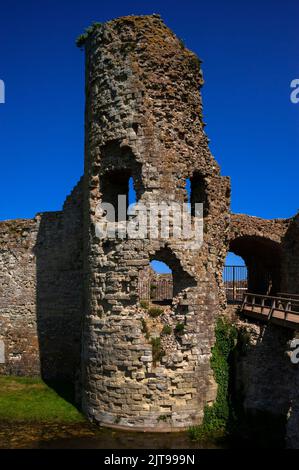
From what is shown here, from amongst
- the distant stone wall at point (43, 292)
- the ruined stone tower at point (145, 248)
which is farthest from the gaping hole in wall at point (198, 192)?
the distant stone wall at point (43, 292)

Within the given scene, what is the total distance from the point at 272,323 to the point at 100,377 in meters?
4.86

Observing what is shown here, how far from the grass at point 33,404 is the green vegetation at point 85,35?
11.0 metres

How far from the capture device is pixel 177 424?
38.8 feet

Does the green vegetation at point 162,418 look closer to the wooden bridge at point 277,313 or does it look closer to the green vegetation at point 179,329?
the green vegetation at point 179,329

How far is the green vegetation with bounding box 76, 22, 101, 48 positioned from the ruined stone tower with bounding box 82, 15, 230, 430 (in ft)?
0.48

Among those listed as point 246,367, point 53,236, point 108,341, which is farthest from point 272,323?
point 53,236

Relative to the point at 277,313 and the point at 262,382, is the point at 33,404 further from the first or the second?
the point at 277,313

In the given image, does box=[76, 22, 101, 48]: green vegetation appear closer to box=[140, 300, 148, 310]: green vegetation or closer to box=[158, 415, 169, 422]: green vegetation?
box=[140, 300, 148, 310]: green vegetation

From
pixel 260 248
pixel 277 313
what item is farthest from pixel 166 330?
pixel 260 248

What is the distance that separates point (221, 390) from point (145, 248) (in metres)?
4.47

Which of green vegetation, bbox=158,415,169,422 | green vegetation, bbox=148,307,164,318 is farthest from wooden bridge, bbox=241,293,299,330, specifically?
green vegetation, bbox=158,415,169,422

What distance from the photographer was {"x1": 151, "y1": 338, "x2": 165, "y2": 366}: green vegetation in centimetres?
1212

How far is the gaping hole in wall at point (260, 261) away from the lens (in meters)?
18.8

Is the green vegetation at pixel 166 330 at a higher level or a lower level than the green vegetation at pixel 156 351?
higher
